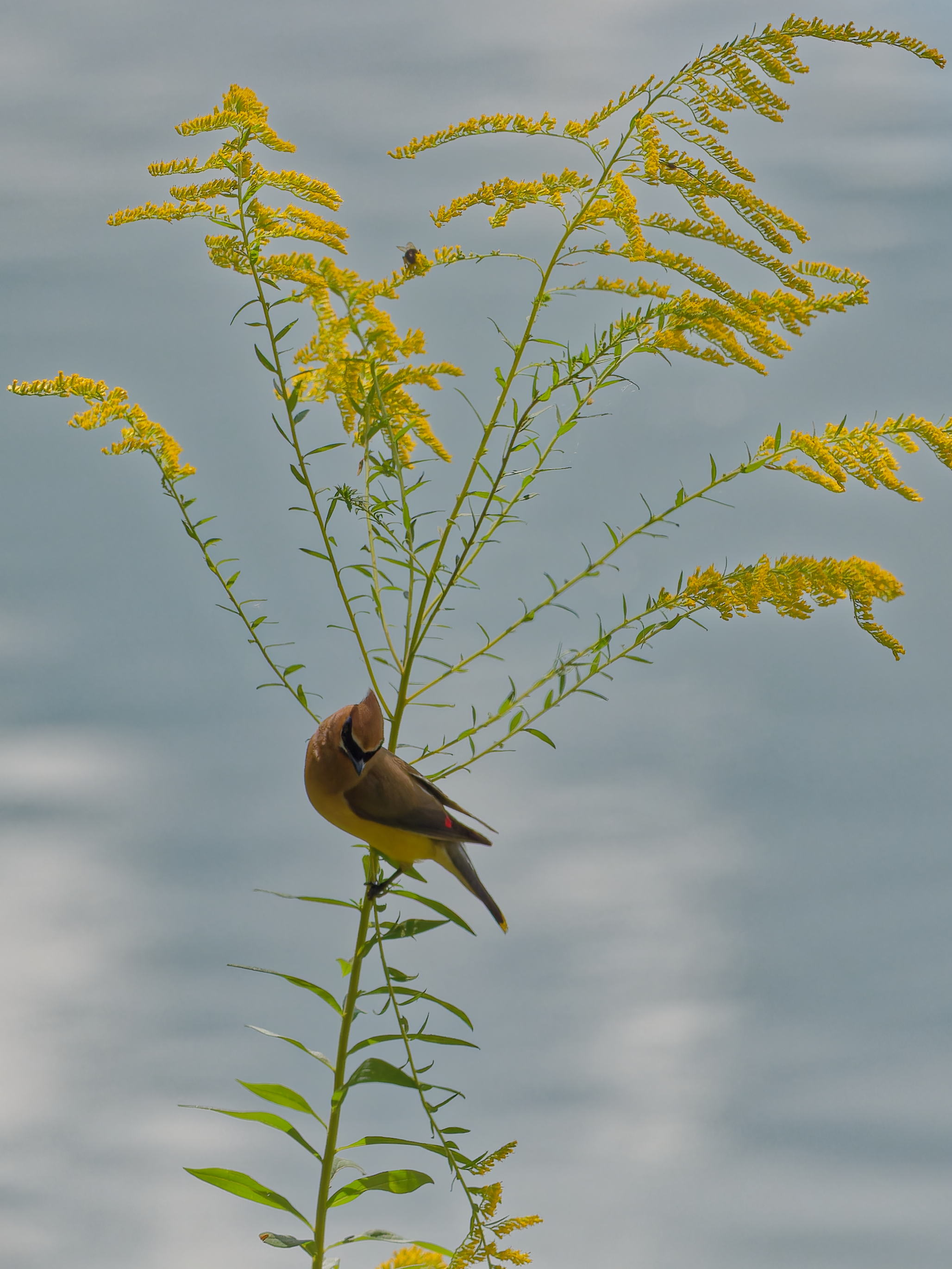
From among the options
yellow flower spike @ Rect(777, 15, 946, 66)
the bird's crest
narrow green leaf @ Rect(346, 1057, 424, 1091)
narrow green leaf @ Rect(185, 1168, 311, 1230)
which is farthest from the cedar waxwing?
yellow flower spike @ Rect(777, 15, 946, 66)

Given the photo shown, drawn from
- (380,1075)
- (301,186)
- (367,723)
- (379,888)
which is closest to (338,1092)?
(380,1075)

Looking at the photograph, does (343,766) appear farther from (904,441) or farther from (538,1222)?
(904,441)

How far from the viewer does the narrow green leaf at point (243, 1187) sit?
1.77 m

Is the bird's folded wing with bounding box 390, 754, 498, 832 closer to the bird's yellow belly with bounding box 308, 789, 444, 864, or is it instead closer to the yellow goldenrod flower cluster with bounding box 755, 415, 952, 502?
the bird's yellow belly with bounding box 308, 789, 444, 864

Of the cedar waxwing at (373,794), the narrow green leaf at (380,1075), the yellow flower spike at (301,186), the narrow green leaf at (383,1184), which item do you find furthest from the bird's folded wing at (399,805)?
the yellow flower spike at (301,186)

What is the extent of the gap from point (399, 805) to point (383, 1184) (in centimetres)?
62

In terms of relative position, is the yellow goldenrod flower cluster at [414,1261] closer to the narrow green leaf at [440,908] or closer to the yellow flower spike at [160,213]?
the narrow green leaf at [440,908]

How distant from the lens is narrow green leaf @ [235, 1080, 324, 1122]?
180 centimetres

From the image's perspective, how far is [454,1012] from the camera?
1767 mm

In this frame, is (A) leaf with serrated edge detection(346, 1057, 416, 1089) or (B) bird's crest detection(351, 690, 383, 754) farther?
(A) leaf with serrated edge detection(346, 1057, 416, 1089)

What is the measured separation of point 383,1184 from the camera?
178 cm

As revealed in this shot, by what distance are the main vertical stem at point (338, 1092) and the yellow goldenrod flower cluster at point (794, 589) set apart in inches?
27.6

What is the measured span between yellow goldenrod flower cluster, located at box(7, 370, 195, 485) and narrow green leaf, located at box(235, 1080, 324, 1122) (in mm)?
972

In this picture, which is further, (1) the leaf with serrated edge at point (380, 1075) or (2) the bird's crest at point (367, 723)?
(1) the leaf with serrated edge at point (380, 1075)
